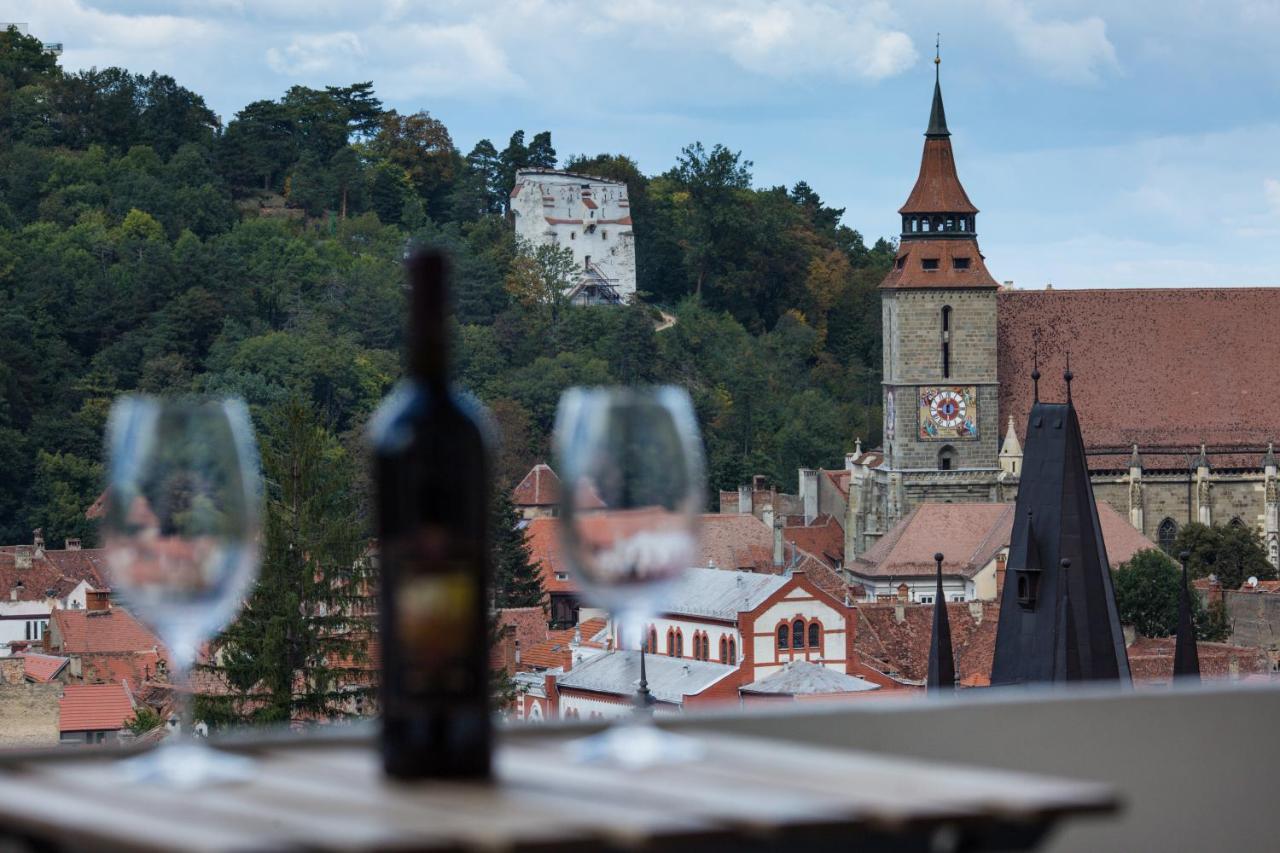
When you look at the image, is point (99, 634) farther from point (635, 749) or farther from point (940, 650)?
point (635, 749)

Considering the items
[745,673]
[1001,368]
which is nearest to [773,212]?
[1001,368]

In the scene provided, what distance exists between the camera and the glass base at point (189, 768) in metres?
2.81

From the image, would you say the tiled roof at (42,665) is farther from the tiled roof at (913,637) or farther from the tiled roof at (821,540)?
the tiled roof at (821,540)

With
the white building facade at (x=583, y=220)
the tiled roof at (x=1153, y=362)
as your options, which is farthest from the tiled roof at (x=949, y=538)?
the white building facade at (x=583, y=220)

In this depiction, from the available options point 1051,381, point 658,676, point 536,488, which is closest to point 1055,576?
point 658,676

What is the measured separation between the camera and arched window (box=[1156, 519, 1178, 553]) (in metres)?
60.9

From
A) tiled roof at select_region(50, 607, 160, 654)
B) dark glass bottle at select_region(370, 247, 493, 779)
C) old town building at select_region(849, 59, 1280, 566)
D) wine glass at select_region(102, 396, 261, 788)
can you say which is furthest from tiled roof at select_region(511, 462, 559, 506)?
dark glass bottle at select_region(370, 247, 493, 779)

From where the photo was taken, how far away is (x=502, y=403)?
269ft

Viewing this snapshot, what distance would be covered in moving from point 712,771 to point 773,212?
10129 cm

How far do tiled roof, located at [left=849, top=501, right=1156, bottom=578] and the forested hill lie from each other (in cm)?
1712

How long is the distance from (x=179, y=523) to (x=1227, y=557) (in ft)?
186

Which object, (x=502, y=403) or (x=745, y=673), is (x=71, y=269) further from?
(x=745, y=673)

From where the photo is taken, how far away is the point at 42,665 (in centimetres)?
4734

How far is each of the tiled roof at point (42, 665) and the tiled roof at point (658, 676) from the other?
406 inches
